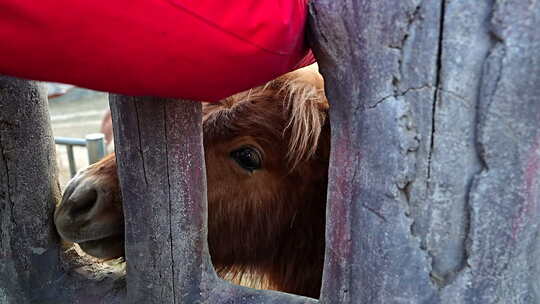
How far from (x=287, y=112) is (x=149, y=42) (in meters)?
1.13

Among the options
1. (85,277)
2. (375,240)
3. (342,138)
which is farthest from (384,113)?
(85,277)

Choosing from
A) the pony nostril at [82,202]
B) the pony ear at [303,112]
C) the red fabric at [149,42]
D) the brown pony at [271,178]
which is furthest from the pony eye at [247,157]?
the red fabric at [149,42]

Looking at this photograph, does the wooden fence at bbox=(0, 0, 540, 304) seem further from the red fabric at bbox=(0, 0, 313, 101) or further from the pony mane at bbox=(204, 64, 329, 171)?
the pony mane at bbox=(204, 64, 329, 171)

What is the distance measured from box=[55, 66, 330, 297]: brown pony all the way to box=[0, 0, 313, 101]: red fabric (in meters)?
0.86

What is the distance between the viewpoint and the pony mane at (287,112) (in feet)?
6.01

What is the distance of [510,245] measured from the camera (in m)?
0.87

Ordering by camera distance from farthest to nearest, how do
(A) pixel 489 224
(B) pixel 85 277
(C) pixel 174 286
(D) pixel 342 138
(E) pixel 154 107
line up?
(B) pixel 85 277 → (C) pixel 174 286 → (E) pixel 154 107 → (D) pixel 342 138 → (A) pixel 489 224

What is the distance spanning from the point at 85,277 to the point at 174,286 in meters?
0.34

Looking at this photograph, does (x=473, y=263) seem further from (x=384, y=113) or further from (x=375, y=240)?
(x=384, y=113)

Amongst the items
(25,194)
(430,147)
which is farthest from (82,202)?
(430,147)

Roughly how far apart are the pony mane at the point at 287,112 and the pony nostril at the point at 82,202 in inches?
19.5

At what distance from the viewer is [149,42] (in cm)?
81

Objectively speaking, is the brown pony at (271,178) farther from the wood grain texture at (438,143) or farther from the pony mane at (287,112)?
the wood grain texture at (438,143)

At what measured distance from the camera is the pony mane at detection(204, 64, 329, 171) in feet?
6.01
